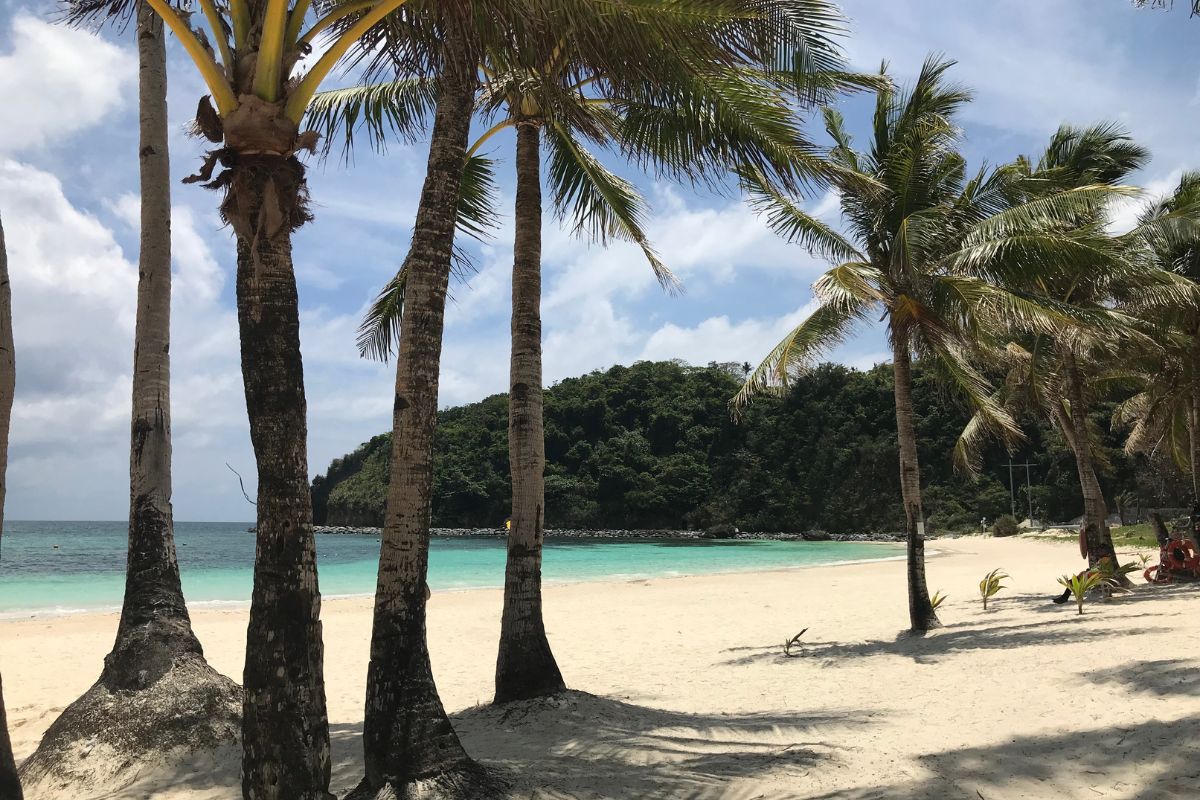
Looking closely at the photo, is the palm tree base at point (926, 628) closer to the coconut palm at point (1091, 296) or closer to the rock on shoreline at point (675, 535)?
the coconut palm at point (1091, 296)

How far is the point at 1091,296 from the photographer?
39.6ft

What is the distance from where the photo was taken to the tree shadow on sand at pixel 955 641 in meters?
8.38

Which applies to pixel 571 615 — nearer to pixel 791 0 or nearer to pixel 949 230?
pixel 949 230

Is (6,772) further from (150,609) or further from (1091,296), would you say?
(1091,296)

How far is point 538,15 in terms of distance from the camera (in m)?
4.05

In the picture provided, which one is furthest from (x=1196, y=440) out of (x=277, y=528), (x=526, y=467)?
(x=277, y=528)

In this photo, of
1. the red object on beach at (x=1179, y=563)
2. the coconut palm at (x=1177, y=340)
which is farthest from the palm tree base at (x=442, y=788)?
the red object on beach at (x=1179, y=563)

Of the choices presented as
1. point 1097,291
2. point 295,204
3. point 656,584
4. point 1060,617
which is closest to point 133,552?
point 295,204

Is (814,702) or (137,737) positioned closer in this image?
(137,737)

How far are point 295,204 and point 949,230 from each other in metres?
8.50

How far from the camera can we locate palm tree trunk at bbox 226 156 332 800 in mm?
3574

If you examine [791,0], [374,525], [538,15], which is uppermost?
[791,0]

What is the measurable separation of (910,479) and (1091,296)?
5.00 metres

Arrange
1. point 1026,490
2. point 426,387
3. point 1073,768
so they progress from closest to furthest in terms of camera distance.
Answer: point 1073,768
point 426,387
point 1026,490
